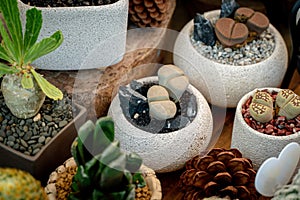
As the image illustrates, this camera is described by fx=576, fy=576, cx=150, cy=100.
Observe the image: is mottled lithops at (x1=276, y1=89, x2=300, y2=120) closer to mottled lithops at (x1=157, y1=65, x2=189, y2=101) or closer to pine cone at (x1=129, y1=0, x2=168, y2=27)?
mottled lithops at (x1=157, y1=65, x2=189, y2=101)

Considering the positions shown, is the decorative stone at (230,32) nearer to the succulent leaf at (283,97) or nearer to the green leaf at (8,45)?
the succulent leaf at (283,97)

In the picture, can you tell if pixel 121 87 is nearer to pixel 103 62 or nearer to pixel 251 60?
pixel 103 62

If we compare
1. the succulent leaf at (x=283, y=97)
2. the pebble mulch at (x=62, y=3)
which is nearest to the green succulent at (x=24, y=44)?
the pebble mulch at (x=62, y=3)

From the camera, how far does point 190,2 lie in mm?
1143

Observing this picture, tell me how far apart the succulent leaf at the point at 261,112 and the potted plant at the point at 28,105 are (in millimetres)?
239

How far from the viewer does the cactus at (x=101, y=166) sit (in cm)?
61

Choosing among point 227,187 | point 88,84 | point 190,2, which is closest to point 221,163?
point 227,187

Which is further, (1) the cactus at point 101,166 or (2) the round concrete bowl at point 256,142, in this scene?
(2) the round concrete bowl at point 256,142

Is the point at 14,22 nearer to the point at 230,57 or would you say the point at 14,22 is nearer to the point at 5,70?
the point at 5,70

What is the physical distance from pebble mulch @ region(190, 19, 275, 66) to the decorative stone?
0.01m

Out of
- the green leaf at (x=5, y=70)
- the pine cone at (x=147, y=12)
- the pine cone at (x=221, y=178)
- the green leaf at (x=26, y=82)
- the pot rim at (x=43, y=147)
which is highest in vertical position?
the green leaf at (x=5, y=70)

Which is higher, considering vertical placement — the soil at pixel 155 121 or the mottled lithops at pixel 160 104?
the mottled lithops at pixel 160 104

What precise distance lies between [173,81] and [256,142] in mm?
149

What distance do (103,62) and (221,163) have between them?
252 millimetres
